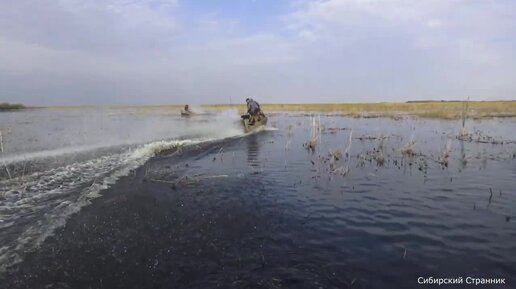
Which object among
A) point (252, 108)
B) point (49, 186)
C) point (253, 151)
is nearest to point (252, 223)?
point (49, 186)

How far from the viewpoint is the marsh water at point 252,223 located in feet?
21.6

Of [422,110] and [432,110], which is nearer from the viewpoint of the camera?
[432,110]

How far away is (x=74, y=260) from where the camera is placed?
22.6 feet

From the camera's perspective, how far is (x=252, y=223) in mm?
9297

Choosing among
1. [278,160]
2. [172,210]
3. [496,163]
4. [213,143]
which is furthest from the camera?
[213,143]

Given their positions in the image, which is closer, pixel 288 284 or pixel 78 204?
pixel 288 284

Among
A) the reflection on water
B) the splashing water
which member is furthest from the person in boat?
the splashing water

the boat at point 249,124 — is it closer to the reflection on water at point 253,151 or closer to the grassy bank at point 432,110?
the reflection on water at point 253,151

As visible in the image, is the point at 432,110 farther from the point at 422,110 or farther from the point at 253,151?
the point at 253,151

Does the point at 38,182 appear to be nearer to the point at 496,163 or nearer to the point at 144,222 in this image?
the point at 144,222

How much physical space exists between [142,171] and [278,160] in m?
6.83

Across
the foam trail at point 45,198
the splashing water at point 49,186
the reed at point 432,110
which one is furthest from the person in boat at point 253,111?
the foam trail at point 45,198

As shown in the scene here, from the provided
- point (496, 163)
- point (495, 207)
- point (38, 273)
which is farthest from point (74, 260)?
point (496, 163)

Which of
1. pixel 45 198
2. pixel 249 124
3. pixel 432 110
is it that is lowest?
pixel 45 198
